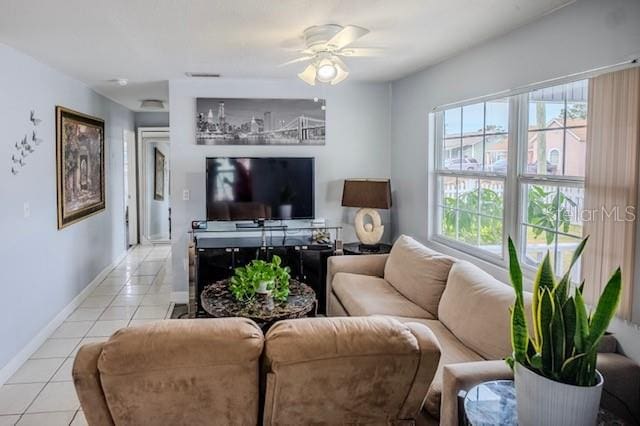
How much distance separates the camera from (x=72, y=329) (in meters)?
4.38

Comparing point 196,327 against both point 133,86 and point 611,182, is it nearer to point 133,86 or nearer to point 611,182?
point 611,182

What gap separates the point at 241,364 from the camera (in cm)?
167

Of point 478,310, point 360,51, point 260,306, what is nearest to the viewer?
point 478,310

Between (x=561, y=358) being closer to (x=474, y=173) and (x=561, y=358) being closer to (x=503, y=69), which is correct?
(x=503, y=69)

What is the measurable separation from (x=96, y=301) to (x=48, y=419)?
100 inches

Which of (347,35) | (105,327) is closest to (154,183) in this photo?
(105,327)

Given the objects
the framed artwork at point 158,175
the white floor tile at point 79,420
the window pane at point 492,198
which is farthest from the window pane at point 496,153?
the framed artwork at point 158,175

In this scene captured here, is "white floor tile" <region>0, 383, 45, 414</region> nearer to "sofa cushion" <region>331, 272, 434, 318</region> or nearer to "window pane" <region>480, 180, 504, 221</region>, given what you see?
"sofa cushion" <region>331, 272, 434, 318</region>

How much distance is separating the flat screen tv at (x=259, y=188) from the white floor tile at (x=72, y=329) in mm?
1479

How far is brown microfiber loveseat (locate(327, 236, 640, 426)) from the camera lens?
2080 mm

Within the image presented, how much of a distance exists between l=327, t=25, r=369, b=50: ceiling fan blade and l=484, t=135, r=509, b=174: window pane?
1.24m

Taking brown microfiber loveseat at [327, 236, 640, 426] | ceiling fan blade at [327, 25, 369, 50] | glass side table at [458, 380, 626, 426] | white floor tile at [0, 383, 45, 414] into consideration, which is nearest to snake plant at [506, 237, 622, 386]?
glass side table at [458, 380, 626, 426]

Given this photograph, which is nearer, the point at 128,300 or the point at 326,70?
the point at 326,70

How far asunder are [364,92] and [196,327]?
4.07 meters
